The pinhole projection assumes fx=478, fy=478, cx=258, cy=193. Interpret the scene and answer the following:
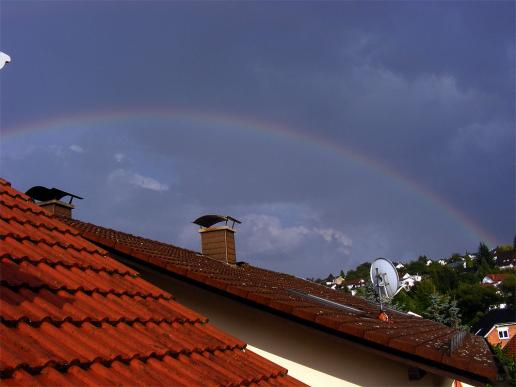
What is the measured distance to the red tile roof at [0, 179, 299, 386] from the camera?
2186 millimetres

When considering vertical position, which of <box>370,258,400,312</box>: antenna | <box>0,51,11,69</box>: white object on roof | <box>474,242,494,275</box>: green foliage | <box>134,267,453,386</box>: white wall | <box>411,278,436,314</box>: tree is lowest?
<box>134,267,453,386</box>: white wall

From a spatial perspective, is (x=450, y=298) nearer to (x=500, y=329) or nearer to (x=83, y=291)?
(x=500, y=329)

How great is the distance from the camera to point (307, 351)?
520cm

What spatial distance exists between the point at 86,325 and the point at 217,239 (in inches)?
313

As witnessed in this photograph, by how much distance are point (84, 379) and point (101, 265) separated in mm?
1718

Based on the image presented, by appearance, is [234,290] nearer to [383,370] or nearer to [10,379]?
[383,370]

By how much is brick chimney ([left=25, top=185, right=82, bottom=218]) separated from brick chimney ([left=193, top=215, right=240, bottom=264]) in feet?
9.79

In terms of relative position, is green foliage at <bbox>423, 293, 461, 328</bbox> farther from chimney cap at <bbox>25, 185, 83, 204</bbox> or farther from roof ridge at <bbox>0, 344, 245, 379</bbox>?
roof ridge at <bbox>0, 344, 245, 379</bbox>

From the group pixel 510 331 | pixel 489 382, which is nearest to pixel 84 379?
pixel 489 382

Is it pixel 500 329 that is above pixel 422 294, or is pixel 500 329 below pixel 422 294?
below

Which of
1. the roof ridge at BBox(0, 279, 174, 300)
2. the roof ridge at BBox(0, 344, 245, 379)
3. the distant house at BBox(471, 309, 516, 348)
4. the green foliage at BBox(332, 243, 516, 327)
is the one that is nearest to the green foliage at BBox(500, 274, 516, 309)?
the green foliage at BBox(332, 243, 516, 327)

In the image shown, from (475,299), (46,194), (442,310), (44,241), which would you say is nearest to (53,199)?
(46,194)

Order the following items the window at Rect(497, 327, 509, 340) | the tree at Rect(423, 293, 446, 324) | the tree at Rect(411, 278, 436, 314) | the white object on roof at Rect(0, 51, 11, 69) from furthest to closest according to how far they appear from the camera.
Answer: the tree at Rect(411, 278, 436, 314), the window at Rect(497, 327, 509, 340), the tree at Rect(423, 293, 446, 324), the white object on roof at Rect(0, 51, 11, 69)

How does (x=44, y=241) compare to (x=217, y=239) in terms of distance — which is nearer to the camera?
(x=44, y=241)
